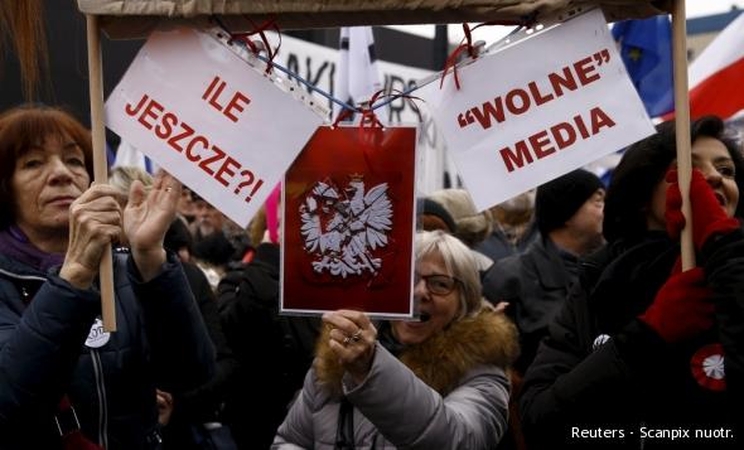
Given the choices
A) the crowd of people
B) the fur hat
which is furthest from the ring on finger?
the fur hat

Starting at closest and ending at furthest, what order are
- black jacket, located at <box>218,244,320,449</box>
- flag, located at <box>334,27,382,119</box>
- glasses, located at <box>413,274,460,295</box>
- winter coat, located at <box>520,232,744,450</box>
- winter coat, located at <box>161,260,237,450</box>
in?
1. winter coat, located at <box>520,232,744,450</box>
2. glasses, located at <box>413,274,460,295</box>
3. winter coat, located at <box>161,260,237,450</box>
4. black jacket, located at <box>218,244,320,449</box>
5. flag, located at <box>334,27,382,119</box>

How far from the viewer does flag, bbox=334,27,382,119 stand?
19.0ft

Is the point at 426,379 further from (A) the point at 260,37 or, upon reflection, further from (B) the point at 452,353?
(A) the point at 260,37

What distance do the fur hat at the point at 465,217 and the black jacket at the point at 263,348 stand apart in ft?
3.87

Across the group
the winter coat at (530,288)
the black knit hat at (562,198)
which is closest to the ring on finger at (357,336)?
the winter coat at (530,288)

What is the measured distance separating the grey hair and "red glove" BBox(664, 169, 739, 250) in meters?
0.97

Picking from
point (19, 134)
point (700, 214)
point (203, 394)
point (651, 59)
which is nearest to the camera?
point (700, 214)

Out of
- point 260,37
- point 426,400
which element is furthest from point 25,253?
point 426,400

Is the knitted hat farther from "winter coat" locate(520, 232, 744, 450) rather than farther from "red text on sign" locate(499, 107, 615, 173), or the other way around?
"red text on sign" locate(499, 107, 615, 173)

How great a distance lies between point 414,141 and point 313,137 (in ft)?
0.76

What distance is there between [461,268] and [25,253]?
4.08ft

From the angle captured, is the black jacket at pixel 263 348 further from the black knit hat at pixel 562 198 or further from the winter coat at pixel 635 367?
the winter coat at pixel 635 367

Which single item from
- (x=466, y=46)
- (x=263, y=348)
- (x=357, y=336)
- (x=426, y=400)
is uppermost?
(x=466, y=46)

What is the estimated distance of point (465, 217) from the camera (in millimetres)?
5883
